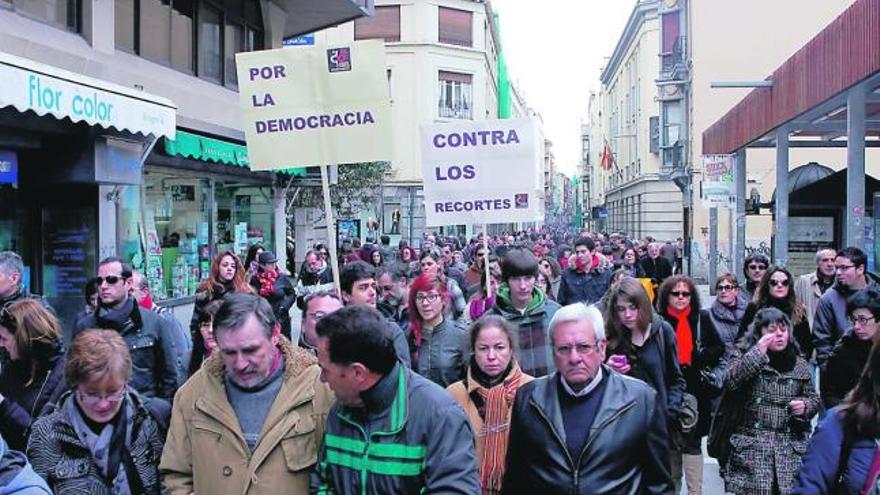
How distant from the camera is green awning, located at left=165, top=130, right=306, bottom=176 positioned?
1413 centimetres

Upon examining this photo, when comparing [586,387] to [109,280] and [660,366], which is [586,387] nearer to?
[660,366]

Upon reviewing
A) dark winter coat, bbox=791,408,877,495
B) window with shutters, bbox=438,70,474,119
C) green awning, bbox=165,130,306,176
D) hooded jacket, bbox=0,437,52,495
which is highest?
window with shutters, bbox=438,70,474,119

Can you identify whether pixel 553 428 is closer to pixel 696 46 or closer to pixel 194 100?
pixel 194 100

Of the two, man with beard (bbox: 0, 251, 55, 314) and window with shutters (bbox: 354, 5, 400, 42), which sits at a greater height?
window with shutters (bbox: 354, 5, 400, 42)

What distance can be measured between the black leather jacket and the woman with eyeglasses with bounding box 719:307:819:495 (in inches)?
83.6

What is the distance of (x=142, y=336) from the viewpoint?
5.90m

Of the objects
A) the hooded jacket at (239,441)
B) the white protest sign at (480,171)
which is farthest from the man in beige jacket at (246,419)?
the white protest sign at (480,171)

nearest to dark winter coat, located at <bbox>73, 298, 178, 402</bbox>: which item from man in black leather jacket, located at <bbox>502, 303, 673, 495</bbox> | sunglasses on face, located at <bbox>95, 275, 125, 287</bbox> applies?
sunglasses on face, located at <bbox>95, 275, 125, 287</bbox>

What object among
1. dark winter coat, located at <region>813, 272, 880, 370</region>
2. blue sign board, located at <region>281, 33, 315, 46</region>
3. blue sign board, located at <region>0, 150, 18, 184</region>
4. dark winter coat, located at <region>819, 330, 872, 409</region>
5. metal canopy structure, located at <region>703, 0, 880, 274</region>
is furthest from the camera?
blue sign board, located at <region>281, 33, 315, 46</region>

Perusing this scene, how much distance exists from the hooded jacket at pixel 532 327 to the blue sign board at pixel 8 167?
6690 millimetres

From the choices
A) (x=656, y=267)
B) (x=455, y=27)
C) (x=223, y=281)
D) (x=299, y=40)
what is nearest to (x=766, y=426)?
(x=223, y=281)

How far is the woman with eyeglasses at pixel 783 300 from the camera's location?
7.50m

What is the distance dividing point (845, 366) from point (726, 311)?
1511 millimetres

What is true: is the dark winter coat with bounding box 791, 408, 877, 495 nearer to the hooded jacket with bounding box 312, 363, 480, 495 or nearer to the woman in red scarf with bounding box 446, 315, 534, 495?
the hooded jacket with bounding box 312, 363, 480, 495
